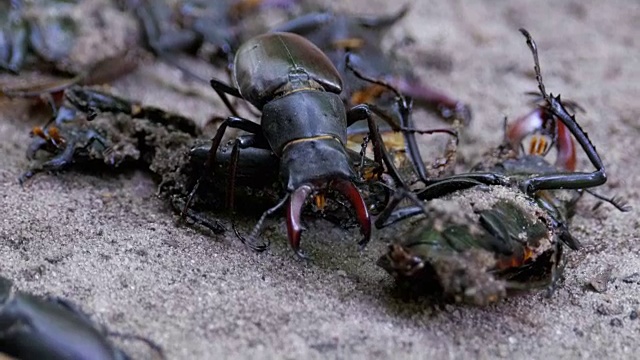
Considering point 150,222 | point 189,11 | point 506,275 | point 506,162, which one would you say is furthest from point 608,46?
point 150,222

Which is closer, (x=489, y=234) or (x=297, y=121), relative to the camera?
(x=489, y=234)

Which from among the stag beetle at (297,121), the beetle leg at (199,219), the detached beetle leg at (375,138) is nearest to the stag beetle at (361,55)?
the stag beetle at (297,121)

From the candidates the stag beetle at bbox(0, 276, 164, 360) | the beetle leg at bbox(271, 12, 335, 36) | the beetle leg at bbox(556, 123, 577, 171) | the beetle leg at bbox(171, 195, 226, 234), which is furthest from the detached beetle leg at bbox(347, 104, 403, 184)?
the beetle leg at bbox(271, 12, 335, 36)

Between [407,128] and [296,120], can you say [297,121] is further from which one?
[407,128]

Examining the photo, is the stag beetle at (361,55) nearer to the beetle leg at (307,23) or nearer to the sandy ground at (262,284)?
the beetle leg at (307,23)

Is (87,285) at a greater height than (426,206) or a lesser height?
lesser

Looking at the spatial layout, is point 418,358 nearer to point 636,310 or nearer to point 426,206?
point 426,206

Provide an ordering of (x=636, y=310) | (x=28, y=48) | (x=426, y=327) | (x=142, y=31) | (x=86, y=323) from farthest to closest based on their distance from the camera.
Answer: (x=142, y=31) → (x=28, y=48) → (x=636, y=310) → (x=426, y=327) → (x=86, y=323)

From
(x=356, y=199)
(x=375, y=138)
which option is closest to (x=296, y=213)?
(x=356, y=199)
